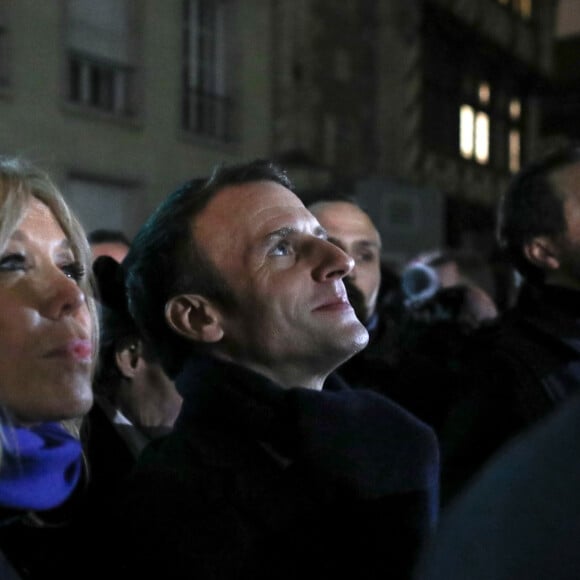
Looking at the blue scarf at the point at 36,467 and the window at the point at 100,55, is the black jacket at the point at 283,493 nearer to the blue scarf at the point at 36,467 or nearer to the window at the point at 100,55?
the blue scarf at the point at 36,467

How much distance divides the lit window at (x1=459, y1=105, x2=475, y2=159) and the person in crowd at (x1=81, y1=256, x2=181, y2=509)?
1539 centimetres

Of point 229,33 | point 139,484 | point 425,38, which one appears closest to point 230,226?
point 139,484

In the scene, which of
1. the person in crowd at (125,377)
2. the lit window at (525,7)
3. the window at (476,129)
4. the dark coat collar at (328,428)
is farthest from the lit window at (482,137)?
the dark coat collar at (328,428)

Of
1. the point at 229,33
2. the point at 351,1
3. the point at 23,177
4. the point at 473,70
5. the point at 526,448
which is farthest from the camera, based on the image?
the point at 473,70

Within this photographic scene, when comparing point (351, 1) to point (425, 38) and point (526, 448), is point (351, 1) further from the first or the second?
point (526, 448)

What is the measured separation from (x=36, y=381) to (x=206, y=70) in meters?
10.3

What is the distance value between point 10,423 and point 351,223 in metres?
1.79

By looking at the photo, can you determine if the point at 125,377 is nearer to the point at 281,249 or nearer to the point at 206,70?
the point at 281,249

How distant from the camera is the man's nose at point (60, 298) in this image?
4.66 feet

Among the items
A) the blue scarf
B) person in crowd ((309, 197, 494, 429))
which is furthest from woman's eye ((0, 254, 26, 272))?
person in crowd ((309, 197, 494, 429))

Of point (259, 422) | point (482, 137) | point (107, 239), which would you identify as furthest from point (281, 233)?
point (482, 137)

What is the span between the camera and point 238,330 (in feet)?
5.62

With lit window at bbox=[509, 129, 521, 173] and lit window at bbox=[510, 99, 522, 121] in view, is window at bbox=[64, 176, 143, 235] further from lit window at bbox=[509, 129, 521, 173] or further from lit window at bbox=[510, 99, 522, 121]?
lit window at bbox=[510, 99, 522, 121]

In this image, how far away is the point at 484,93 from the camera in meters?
18.2
